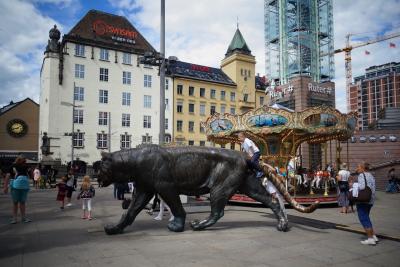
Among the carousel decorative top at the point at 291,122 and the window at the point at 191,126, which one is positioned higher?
the window at the point at 191,126

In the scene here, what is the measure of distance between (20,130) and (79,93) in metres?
12.1

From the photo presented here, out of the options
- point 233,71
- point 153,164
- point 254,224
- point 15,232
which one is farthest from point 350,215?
point 233,71

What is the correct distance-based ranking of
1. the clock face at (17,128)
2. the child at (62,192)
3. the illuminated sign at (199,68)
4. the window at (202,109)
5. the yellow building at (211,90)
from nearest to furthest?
1. the child at (62,192)
2. the clock face at (17,128)
3. the yellow building at (211,90)
4. the window at (202,109)
5. the illuminated sign at (199,68)

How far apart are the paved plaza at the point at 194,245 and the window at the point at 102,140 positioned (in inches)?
1370

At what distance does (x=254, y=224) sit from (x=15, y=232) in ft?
20.2

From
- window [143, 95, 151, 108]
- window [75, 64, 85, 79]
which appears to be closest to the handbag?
window [75, 64, 85, 79]

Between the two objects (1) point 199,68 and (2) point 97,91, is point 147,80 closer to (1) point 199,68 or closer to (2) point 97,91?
(2) point 97,91

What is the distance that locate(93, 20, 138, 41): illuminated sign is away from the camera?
45.4 metres

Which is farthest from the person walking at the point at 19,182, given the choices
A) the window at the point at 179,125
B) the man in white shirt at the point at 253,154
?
the window at the point at 179,125

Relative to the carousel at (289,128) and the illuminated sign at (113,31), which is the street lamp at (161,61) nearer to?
the carousel at (289,128)

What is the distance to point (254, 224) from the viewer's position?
9078 mm

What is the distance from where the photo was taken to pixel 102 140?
43906 mm

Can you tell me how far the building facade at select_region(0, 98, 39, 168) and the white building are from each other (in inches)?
198

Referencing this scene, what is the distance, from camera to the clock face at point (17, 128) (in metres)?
46.3
